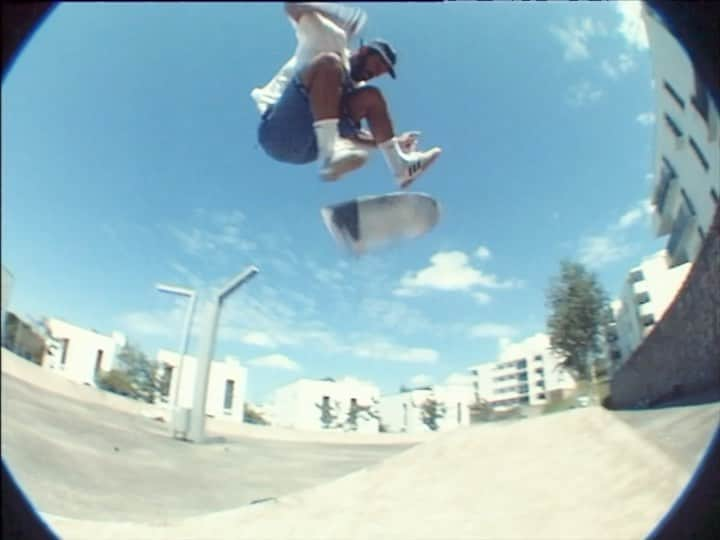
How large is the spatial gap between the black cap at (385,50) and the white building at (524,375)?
938 mm

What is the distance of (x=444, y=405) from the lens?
1.62 metres

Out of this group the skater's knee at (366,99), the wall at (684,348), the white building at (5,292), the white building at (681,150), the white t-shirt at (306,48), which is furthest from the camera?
the wall at (684,348)

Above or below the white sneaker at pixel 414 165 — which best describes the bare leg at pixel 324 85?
above

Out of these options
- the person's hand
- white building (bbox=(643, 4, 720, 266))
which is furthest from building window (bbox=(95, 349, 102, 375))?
white building (bbox=(643, 4, 720, 266))

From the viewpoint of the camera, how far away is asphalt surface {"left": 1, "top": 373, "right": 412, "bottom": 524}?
140 centimetres

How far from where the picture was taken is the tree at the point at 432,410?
1.61 m

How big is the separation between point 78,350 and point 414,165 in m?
1.11

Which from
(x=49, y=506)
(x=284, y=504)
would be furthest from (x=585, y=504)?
(x=49, y=506)

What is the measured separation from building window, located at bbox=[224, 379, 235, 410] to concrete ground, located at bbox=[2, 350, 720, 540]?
0.12m

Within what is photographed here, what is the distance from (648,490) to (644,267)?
78cm

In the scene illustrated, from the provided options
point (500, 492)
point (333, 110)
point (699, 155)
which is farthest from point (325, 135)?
point (500, 492)

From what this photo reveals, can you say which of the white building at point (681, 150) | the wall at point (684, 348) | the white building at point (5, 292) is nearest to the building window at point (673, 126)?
the white building at point (681, 150)

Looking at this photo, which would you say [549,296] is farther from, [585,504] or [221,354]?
[221,354]

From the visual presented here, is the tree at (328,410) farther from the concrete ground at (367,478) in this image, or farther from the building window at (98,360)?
the building window at (98,360)
